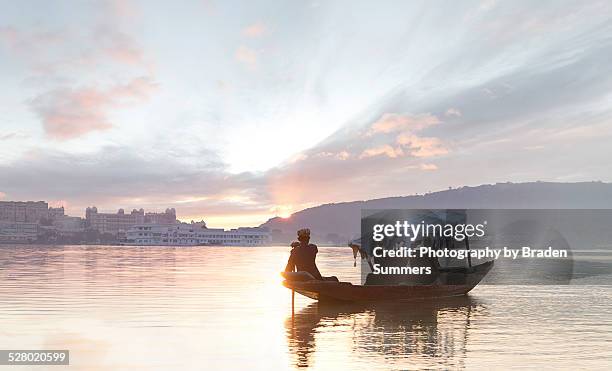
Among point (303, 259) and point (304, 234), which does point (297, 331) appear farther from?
point (303, 259)

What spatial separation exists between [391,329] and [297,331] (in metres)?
3.30

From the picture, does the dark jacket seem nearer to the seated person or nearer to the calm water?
the seated person

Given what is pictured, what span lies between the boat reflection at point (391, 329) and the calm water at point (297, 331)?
42mm

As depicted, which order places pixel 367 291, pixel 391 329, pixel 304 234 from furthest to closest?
pixel 367 291 → pixel 304 234 → pixel 391 329

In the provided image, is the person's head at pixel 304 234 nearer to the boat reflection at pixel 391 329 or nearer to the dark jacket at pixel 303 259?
the dark jacket at pixel 303 259

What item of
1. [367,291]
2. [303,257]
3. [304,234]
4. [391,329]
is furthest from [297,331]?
[367,291]

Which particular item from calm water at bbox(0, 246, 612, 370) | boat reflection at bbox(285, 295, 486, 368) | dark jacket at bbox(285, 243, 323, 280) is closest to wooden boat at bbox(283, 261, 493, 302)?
boat reflection at bbox(285, 295, 486, 368)

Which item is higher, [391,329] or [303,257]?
[303,257]

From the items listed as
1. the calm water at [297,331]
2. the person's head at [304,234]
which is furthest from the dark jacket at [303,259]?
the calm water at [297,331]

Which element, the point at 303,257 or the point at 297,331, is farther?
the point at 303,257

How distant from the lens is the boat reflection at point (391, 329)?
53.4 feet

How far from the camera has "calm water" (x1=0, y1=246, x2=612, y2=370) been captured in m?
15.3

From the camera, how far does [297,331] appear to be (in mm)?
20344

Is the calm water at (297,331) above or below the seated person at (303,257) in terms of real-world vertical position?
below
